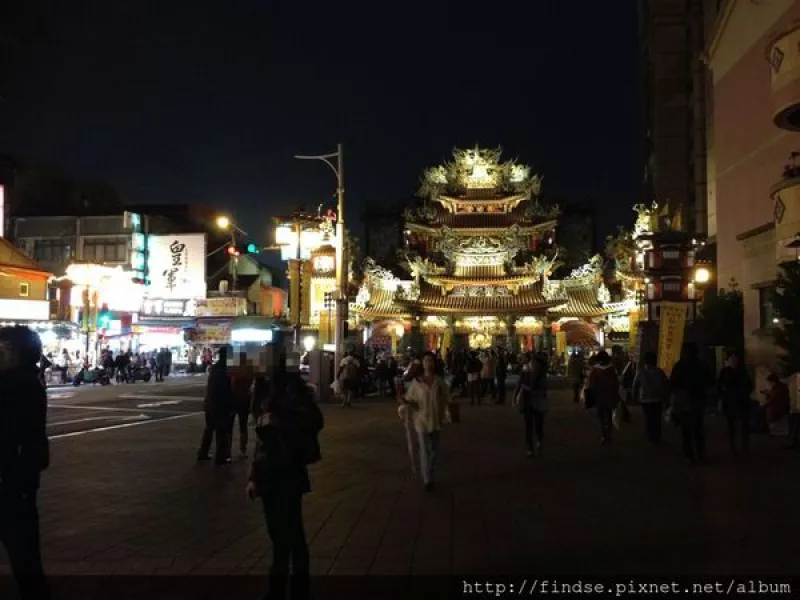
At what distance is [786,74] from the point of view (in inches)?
531

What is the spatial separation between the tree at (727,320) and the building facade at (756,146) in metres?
0.52

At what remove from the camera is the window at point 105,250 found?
166ft

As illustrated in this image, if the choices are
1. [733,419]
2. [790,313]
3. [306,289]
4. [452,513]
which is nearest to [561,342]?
[306,289]

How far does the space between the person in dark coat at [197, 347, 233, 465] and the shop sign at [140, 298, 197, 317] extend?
35.6m

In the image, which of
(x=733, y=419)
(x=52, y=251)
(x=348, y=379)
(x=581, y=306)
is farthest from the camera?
(x=52, y=251)

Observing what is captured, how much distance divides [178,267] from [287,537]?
43967 mm

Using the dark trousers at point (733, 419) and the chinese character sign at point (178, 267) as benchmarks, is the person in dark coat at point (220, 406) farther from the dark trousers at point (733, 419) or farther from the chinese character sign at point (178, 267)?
the chinese character sign at point (178, 267)

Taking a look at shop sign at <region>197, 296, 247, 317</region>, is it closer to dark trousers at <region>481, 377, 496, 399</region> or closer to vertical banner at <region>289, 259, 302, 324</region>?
vertical banner at <region>289, 259, 302, 324</region>

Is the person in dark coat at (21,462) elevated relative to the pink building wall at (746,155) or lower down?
lower down

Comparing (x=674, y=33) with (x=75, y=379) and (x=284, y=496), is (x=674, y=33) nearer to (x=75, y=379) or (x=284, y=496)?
(x=75, y=379)

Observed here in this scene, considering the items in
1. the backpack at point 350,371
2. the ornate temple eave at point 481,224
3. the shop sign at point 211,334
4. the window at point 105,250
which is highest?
the ornate temple eave at point 481,224

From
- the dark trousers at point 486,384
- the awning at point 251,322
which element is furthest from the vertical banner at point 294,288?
the awning at point 251,322

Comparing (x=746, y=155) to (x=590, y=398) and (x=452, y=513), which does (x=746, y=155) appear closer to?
(x=590, y=398)

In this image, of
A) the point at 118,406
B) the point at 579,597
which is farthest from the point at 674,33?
the point at 579,597
